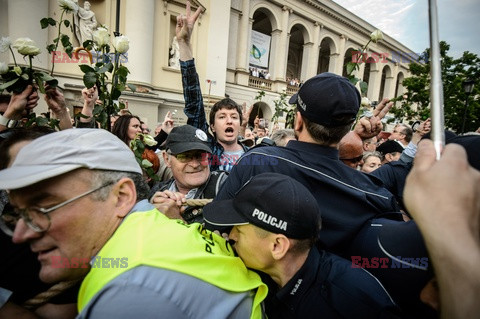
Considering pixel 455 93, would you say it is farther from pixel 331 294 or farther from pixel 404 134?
pixel 331 294

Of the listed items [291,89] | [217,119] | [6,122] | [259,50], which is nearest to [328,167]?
[217,119]

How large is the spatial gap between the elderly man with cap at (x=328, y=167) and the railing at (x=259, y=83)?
16.1 m

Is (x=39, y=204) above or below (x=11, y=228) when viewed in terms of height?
above

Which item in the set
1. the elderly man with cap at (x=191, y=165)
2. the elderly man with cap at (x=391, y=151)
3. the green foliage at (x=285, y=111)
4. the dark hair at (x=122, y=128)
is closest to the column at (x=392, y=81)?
the green foliage at (x=285, y=111)

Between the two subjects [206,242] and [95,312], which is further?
[206,242]

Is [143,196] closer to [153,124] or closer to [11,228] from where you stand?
[11,228]

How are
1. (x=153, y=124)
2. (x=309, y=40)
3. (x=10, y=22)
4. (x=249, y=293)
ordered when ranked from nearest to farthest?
(x=249, y=293), (x=10, y=22), (x=153, y=124), (x=309, y=40)

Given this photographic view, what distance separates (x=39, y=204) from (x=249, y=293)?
35.8 inches

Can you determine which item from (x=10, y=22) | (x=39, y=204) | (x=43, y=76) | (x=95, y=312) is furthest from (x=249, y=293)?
(x=10, y=22)

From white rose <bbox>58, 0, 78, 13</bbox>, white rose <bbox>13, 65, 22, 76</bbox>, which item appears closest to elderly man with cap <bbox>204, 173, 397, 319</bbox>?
white rose <bbox>13, 65, 22, 76</bbox>

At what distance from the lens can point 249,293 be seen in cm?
103

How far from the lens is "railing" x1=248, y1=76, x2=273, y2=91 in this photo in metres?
17.0

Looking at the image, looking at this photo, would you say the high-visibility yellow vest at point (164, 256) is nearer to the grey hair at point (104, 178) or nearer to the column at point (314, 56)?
the grey hair at point (104, 178)

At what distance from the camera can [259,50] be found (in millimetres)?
17422
